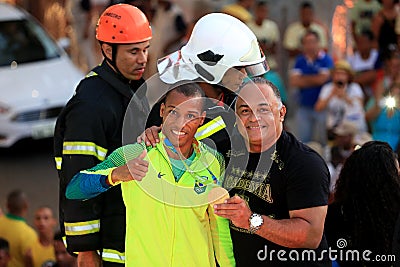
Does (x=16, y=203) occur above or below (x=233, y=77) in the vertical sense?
below

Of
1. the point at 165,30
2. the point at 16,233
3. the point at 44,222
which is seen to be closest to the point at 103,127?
the point at 44,222

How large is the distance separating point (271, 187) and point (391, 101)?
4.59 metres

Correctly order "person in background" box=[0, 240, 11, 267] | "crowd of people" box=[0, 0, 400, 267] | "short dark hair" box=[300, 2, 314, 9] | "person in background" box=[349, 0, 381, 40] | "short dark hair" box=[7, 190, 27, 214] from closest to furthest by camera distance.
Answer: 1. "crowd of people" box=[0, 0, 400, 267]
2. "person in background" box=[0, 240, 11, 267]
3. "short dark hair" box=[7, 190, 27, 214]
4. "person in background" box=[349, 0, 381, 40]
5. "short dark hair" box=[300, 2, 314, 9]

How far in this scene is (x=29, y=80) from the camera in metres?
10.7

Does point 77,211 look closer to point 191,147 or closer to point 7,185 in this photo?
point 191,147

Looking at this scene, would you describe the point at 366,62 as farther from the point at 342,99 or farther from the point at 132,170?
the point at 132,170

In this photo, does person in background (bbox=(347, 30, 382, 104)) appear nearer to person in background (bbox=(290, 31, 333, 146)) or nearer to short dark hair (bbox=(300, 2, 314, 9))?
person in background (bbox=(290, 31, 333, 146))

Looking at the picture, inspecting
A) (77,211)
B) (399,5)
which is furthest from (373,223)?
(399,5)

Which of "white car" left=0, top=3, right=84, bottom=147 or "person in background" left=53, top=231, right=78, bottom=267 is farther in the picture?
"white car" left=0, top=3, right=84, bottom=147

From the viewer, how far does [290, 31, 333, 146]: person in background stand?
1034 cm

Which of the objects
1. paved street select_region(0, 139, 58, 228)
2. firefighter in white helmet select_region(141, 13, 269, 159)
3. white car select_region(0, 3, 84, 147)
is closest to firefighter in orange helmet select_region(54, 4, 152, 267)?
firefighter in white helmet select_region(141, 13, 269, 159)

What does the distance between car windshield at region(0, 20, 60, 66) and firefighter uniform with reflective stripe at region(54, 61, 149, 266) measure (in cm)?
621

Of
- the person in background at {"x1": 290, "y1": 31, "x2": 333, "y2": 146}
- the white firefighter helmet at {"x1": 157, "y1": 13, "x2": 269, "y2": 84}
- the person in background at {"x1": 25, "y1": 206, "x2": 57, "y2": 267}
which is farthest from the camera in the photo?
the person in background at {"x1": 290, "y1": 31, "x2": 333, "y2": 146}

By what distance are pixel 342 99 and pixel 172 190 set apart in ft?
17.9
